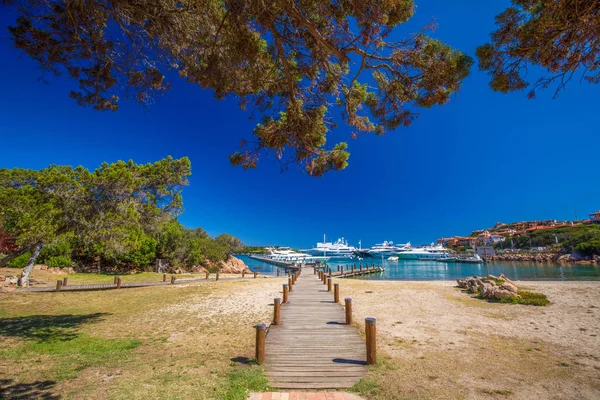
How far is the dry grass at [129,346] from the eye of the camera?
5.45 meters

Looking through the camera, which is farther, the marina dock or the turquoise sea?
the marina dock

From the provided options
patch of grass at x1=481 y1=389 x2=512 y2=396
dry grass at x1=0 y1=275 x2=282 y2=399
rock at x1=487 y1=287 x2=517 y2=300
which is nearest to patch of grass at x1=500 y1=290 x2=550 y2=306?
rock at x1=487 y1=287 x2=517 y2=300

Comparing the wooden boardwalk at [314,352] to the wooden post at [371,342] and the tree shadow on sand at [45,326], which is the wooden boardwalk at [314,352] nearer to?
the wooden post at [371,342]

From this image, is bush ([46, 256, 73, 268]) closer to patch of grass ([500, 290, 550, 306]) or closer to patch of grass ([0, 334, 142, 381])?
patch of grass ([0, 334, 142, 381])

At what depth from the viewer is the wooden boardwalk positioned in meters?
5.67

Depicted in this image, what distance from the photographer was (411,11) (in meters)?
5.29

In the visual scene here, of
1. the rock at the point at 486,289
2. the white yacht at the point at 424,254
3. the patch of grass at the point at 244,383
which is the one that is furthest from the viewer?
the white yacht at the point at 424,254

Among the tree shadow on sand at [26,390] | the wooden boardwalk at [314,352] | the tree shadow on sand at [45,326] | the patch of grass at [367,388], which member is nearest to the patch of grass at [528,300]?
the wooden boardwalk at [314,352]

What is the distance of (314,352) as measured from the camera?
278 inches

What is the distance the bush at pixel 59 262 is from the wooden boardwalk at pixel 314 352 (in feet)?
92.8

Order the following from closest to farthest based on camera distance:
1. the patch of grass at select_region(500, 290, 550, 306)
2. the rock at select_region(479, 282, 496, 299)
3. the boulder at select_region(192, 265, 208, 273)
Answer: the patch of grass at select_region(500, 290, 550, 306) < the rock at select_region(479, 282, 496, 299) < the boulder at select_region(192, 265, 208, 273)

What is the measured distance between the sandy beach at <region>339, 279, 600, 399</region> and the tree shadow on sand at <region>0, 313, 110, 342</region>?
10.3 metres

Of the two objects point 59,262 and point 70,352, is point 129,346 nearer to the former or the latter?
point 70,352

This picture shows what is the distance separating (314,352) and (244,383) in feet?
7.24
